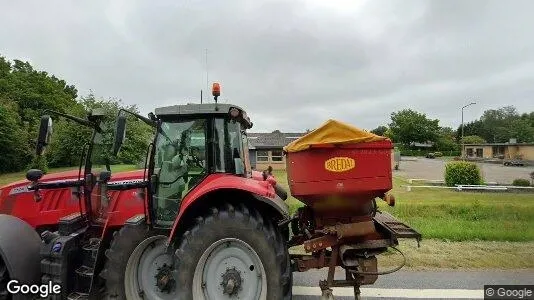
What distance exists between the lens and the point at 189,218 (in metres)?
3.90

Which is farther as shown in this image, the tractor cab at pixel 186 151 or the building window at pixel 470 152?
the building window at pixel 470 152

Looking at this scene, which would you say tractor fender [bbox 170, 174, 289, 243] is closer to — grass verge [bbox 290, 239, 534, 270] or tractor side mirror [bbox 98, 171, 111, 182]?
tractor side mirror [bbox 98, 171, 111, 182]

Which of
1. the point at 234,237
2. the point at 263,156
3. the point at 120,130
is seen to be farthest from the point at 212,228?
the point at 263,156

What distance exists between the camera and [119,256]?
4.12m

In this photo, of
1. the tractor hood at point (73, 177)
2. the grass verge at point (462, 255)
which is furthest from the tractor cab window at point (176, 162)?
the grass verge at point (462, 255)

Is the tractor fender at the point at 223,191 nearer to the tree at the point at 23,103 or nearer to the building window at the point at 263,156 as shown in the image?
the tree at the point at 23,103

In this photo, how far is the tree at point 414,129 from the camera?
261 feet

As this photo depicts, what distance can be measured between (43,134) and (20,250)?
4.40ft

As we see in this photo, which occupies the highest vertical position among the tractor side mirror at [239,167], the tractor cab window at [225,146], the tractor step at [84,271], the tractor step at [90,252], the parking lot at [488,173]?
the tractor cab window at [225,146]

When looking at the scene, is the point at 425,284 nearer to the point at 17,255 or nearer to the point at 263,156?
the point at 17,255

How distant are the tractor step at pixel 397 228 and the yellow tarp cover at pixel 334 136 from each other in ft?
3.81

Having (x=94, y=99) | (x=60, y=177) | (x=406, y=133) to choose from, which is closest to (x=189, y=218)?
(x=60, y=177)

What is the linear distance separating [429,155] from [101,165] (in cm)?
7353

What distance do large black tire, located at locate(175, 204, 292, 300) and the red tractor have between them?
0.4 inches
